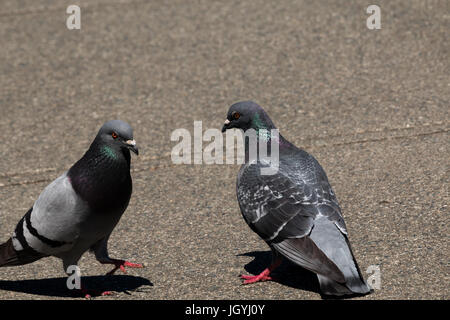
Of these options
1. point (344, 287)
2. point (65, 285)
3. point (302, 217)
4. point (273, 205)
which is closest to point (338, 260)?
point (344, 287)

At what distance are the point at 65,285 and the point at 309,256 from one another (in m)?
1.86

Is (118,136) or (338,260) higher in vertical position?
(118,136)

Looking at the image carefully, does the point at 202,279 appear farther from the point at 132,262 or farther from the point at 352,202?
the point at 352,202

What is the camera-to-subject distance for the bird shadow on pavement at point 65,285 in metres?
5.48

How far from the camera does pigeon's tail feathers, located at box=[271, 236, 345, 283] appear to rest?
4.73 m

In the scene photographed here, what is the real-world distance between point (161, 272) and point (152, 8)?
19.8ft

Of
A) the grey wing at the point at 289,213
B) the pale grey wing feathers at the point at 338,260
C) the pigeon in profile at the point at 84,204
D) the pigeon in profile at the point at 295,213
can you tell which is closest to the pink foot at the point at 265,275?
the pigeon in profile at the point at 295,213

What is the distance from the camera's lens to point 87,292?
5387mm

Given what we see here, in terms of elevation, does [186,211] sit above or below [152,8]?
below

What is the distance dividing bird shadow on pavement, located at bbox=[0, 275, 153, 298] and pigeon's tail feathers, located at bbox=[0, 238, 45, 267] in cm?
27

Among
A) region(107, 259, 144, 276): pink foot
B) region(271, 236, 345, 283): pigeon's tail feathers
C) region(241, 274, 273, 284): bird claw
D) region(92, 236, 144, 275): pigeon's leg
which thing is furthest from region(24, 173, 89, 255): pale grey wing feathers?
region(271, 236, 345, 283): pigeon's tail feathers

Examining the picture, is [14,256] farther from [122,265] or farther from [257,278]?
[257,278]

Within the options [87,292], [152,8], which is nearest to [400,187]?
[87,292]

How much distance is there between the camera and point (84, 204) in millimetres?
5078
